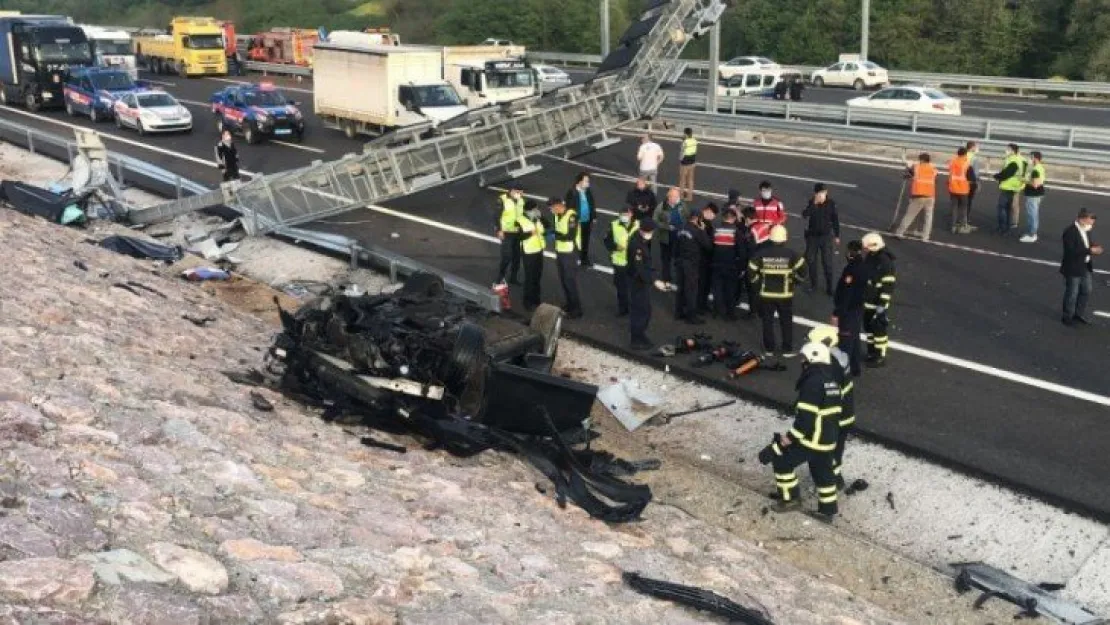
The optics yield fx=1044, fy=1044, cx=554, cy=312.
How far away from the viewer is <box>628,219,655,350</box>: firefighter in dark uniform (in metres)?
13.1

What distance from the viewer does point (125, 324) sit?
417 inches

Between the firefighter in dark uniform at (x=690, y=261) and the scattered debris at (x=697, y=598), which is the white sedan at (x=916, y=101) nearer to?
the firefighter in dark uniform at (x=690, y=261)

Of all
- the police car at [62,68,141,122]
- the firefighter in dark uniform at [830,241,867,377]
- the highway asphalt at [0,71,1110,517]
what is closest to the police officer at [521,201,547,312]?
the highway asphalt at [0,71,1110,517]

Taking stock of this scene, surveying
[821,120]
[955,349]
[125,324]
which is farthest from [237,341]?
[821,120]

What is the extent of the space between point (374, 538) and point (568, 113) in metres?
18.6

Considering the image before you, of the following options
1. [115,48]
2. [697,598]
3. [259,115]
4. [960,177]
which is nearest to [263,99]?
[259,115]

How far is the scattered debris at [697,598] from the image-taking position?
6.73 m

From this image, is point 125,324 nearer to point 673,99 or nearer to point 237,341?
point 237,341

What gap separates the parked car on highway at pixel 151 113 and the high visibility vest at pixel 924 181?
22.5 meters

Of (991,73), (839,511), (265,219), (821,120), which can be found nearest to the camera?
(839,511)

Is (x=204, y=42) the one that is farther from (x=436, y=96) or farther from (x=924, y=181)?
(x=924, y=181)

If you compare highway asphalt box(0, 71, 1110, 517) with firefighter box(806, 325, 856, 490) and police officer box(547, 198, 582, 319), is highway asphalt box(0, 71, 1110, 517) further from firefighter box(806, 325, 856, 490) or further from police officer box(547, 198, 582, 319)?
firefighter box(806, 325, 856, 490)

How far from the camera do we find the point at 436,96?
1166 inches

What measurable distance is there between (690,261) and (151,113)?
22.9 metres
